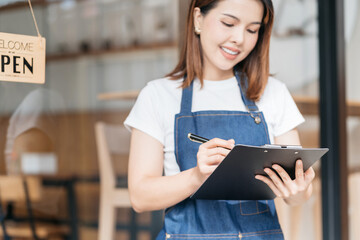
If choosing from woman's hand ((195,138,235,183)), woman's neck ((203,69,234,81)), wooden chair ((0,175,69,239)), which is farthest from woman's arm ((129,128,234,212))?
wooden chair ((0,175,69,239))

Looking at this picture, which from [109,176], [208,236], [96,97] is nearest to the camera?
[208,236]

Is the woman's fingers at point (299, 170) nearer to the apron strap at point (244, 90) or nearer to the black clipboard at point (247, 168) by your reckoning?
the black clipboard at point (247, 168)

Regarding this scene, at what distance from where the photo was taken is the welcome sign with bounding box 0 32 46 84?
4.04 ft

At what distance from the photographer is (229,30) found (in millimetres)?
1247

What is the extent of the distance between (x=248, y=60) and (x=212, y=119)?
22cm

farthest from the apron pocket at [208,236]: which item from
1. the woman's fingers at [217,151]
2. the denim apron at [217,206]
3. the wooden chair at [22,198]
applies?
the wooden chair at [22,198]

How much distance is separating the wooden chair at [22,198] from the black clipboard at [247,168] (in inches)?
27.4

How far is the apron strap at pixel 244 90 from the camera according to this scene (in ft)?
4.35

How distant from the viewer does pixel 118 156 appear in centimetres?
226

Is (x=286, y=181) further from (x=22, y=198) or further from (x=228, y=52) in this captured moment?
(x=22, y=198)

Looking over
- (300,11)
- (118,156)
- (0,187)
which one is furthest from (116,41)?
(0,187)

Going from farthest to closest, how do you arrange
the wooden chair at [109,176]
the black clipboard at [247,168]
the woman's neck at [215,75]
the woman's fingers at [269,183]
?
the wooden chair at [109,176], the woman's neck at [215,75], the woman's fingers at [269,183], the black clipboard at [247,168]

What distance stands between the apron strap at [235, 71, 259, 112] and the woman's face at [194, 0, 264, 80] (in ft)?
0.28

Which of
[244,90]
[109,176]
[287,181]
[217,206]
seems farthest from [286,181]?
[109,176]
